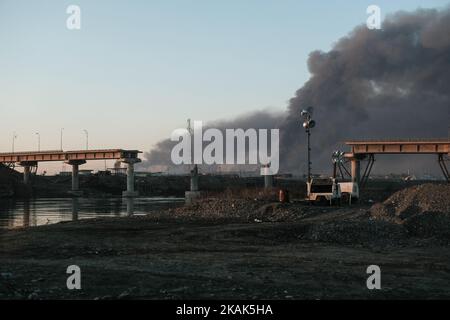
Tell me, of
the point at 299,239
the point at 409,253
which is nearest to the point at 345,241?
the point at 299,239

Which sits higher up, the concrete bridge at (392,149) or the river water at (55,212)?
the concrete bridge at (392,149)

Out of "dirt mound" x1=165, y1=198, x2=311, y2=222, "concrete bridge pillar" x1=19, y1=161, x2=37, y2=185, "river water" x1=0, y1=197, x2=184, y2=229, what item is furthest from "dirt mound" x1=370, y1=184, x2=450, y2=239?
"concrete bridge pillar" x1=19, y1=161, x2=37, y2=185

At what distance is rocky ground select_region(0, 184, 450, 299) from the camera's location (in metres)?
13.0

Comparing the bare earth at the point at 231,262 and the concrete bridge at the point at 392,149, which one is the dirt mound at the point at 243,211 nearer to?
the bare earth at the point at 231,262

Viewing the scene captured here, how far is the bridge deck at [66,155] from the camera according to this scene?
442 feet

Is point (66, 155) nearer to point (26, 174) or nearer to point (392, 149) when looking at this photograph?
point (26, 174)

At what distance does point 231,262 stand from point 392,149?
82189 millimetres

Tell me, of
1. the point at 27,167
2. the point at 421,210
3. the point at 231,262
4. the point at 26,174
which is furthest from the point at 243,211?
the point at 27,167

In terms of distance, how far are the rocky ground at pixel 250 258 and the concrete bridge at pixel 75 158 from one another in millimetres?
99135

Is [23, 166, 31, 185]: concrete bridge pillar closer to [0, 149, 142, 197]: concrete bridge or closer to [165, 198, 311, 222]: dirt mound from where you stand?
[0, 149, 142, 197]: concrete bridge

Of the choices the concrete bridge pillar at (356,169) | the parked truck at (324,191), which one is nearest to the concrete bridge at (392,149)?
the concrete bridge pillar at (356,169)

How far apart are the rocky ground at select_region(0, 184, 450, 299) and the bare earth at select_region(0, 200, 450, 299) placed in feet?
0.11
